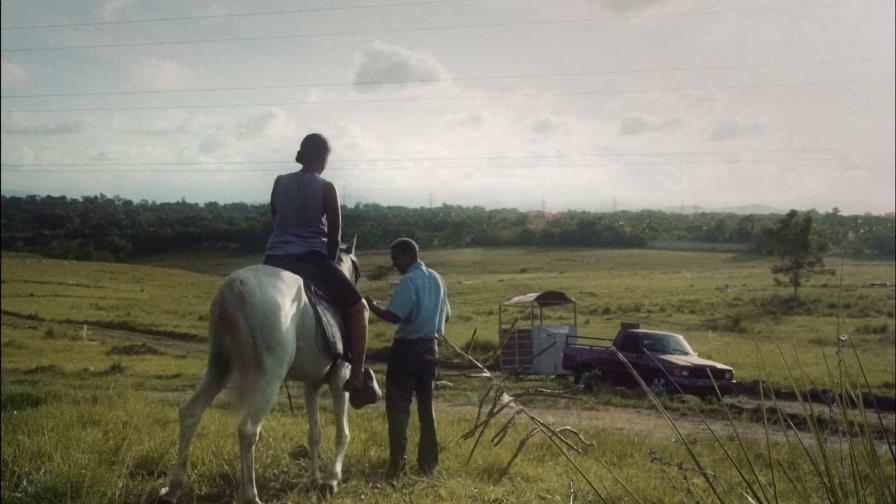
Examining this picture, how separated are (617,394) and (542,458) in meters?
5.26

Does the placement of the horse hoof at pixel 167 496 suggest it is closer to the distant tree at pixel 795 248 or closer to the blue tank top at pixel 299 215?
the blue tank top at pixel 299 215

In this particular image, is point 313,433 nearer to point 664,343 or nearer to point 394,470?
point 394,470

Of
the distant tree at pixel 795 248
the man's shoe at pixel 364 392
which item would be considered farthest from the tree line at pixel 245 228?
the man's shoe at pixel 364 392

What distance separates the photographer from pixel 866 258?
1795 centimetres

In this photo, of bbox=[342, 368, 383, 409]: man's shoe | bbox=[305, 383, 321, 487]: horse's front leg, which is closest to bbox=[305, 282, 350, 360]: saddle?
bbox=[342, 368, 383, 409]: man's shoe

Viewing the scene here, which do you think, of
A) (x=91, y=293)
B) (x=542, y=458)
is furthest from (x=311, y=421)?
(x=91, y=293)

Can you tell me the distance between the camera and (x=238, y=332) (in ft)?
13.2

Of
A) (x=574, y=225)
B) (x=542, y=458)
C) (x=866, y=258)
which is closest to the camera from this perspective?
(x=542, y=458)

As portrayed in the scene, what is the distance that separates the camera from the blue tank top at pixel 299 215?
450 cm

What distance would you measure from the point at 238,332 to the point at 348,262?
108cm

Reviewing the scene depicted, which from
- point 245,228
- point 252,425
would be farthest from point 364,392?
point 245,228

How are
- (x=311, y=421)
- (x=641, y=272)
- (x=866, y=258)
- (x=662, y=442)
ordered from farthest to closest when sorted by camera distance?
(x=866, y=258)
(x=641, y=272)
(x=662, y=442)
(x=311, y=421)

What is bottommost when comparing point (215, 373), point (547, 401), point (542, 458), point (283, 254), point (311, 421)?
point (547, 401)

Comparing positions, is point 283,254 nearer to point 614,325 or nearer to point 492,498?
point 492,498
